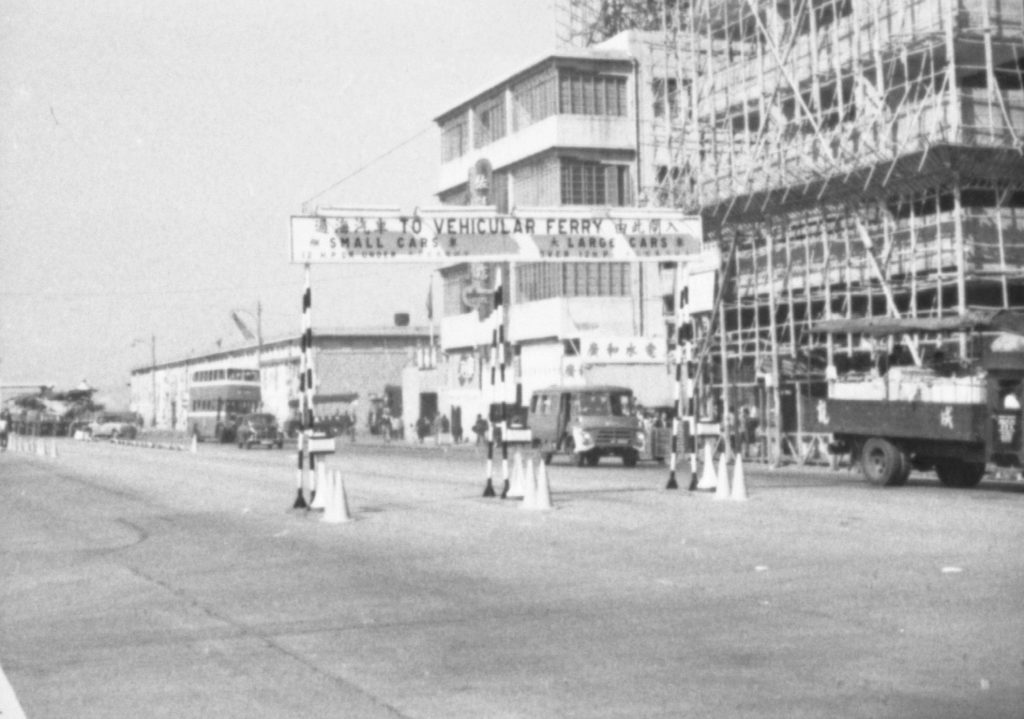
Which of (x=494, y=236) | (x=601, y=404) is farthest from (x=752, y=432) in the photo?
(x=494, y=236)

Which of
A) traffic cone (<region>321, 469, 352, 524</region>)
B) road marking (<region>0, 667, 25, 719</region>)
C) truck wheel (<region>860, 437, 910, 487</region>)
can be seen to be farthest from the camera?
truck wheel (<region>860, 437, 910, 487</region>)

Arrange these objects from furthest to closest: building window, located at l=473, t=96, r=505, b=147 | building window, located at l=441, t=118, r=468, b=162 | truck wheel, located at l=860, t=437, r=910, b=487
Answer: building window, located at l=441, t=118, r=468, b=162 → building window, located at l=473, t=96, r=505, b=147 → truck wheel, located at l=860, t=437, r=910, b=487

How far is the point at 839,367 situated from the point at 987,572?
2616 cm

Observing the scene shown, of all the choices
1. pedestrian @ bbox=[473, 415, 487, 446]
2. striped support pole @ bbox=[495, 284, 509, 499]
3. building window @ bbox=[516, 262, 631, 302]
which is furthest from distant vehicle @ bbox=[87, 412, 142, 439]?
striped support pole @ bbox=[495, 284, 509, 499]

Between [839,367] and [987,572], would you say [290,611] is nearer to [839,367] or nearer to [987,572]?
A: [987,572]

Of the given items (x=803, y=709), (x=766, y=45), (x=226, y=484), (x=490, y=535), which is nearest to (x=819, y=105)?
(x=766, y=45)

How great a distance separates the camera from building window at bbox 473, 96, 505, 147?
204 ft

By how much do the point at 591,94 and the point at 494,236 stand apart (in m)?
35.9

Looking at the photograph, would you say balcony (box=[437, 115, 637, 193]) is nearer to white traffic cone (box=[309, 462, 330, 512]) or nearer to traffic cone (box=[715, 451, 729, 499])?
traffic cone (box=[715, 451, 729, 499])

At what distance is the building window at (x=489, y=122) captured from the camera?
62.2 metres

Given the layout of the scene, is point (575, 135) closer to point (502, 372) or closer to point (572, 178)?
point (572, 178)

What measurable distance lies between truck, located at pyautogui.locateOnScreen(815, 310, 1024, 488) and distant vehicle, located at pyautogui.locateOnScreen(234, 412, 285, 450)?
42.0m

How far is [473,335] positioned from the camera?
6606 centimetres

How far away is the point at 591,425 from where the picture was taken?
126 ft
